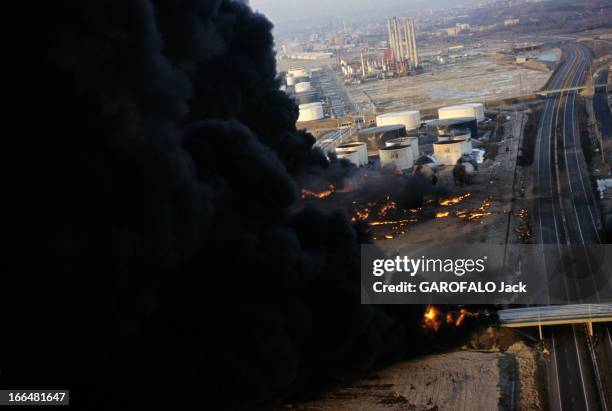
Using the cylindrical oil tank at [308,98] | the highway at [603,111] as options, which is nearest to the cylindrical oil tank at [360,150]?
the highway at [603,111]

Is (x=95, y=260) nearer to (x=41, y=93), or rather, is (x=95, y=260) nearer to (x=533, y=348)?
(x=41, y=93)

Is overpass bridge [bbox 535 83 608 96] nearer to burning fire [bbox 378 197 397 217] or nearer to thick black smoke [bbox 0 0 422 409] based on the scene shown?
Result: burning fire [bbox 378 197 397 217]

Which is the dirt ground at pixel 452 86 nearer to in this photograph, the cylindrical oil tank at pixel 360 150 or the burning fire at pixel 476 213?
the cylindrical oil tank at pixel 360 150

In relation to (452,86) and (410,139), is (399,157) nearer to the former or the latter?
(410,139)

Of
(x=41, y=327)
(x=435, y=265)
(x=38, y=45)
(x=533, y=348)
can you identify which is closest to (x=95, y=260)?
(x=41, y=327)

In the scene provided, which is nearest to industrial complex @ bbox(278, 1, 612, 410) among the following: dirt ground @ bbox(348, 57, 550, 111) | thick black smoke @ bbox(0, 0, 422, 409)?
dirt ground @ bbox(348, 57, 550, 111)
